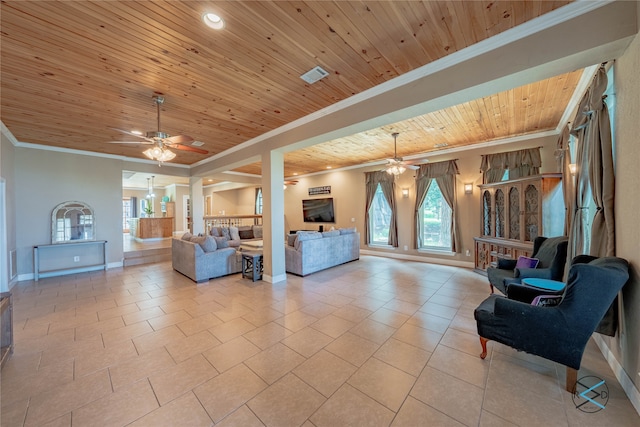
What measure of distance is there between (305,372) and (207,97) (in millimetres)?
3460

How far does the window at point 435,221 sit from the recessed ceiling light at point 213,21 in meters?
5.89

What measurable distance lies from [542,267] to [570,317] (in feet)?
7.01

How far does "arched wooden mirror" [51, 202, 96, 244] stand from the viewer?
210 inches

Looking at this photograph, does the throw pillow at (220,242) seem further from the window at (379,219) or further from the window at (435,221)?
the window at (435,221)

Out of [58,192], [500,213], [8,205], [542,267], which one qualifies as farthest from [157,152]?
[500,213]

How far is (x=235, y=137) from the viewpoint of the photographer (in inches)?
192

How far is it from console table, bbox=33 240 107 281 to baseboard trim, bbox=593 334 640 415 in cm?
858

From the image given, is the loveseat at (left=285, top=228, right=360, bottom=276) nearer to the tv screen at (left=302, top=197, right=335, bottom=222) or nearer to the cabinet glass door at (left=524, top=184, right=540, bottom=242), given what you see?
the tv screen at (left=302, top=197, right=335, bottom=222)

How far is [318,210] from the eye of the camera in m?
8.84

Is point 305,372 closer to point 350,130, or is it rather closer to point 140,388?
point 140,388

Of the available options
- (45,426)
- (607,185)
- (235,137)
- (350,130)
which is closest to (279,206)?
(235,137)

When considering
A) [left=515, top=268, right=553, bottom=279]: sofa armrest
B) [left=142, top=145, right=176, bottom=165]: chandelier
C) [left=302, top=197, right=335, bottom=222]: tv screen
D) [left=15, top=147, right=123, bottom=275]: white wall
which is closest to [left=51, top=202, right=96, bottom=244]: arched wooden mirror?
[left=15, top=147, right=123, bottom=275]: white wall

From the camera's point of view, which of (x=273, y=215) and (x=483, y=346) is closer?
(x=483, y=346)

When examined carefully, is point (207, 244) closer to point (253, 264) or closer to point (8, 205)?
point (253, 264)
